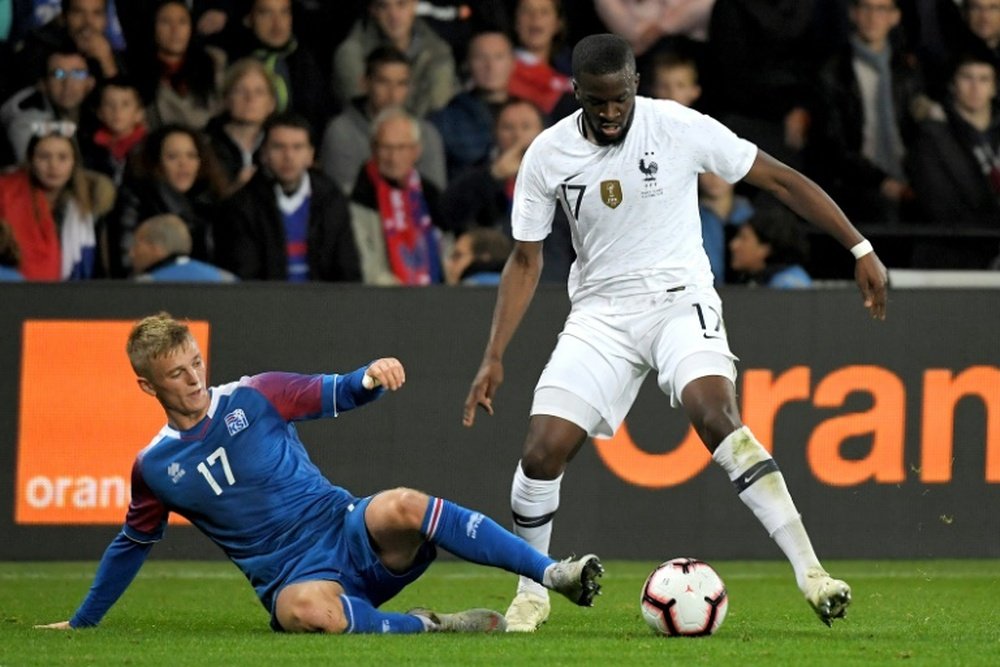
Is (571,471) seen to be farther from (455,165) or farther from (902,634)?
(902,634)

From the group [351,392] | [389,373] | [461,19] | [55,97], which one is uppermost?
[461,19]

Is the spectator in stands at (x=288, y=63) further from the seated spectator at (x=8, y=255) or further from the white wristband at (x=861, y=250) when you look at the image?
the white wristband at (x=861, y=250)

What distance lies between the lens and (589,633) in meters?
6.85

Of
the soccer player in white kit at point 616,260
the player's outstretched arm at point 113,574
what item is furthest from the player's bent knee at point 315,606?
the soccer player in white kit at point 616,260

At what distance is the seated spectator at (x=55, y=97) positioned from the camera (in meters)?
11.5

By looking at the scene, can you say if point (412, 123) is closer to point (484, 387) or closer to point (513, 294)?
point (513, 294)

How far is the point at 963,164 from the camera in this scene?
12.4 meters

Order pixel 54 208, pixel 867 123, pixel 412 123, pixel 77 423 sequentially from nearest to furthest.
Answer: pixel 77 423
pixel 54 208
pixel 412 123
pixel 867 123

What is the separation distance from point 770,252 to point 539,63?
7.16 feet

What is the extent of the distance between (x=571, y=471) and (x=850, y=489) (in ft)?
5.26

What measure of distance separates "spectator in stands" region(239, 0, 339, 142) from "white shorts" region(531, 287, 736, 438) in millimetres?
5133

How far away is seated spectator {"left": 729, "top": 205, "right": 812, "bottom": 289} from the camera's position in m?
11.3

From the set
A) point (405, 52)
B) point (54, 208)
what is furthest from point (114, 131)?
point (405, 52)

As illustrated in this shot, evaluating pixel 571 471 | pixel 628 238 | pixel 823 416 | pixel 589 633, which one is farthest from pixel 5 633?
pixel 823 416
